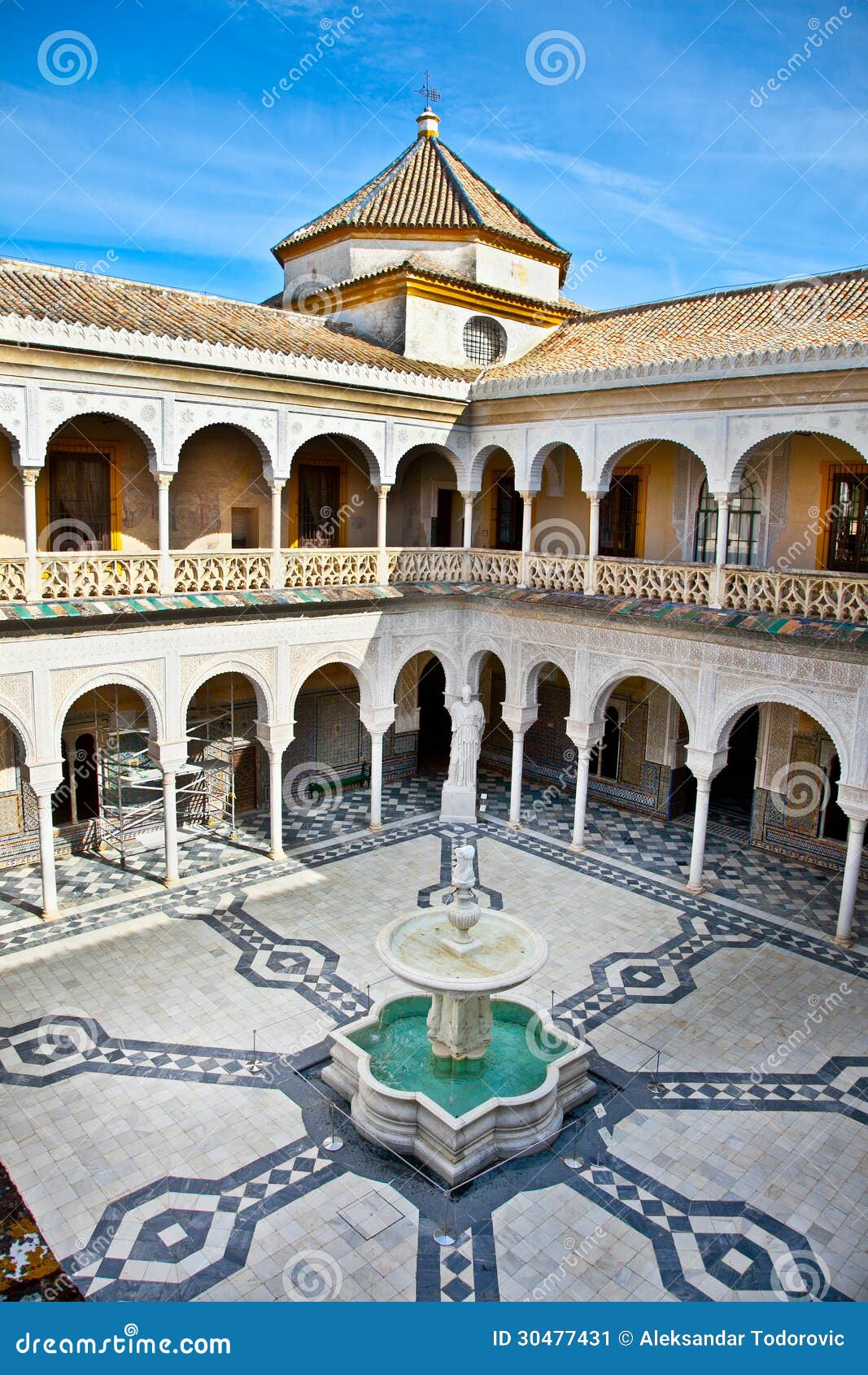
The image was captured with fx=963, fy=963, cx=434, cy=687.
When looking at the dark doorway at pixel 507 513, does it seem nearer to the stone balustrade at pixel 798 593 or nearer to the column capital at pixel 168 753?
the stone balustrade at pixel 798 593

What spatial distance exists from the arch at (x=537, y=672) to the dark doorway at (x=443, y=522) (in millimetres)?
3210

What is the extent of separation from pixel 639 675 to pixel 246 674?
195 inches

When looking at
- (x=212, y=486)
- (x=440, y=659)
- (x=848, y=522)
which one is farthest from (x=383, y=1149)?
(x=848, y=522)

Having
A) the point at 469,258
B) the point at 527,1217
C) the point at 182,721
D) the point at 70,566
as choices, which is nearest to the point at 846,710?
the point at 527,1217

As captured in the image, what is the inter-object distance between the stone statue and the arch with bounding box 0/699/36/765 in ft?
19.1

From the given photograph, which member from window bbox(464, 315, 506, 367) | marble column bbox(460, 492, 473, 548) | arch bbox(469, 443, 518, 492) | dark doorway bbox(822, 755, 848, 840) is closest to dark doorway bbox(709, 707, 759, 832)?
dark doorway bbox(822, 755, 848, 840)

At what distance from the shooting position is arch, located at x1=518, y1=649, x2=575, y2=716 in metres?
12.8

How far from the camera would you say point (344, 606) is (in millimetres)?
→ 12477

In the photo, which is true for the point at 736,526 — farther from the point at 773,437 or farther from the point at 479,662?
the point at 479,662

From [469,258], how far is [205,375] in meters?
6.28

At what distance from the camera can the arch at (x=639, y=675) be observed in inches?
447

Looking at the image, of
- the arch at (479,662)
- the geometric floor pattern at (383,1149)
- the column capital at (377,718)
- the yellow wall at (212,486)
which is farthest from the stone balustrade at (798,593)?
the yellow wall at (212,486)

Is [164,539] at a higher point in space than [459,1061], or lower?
higher

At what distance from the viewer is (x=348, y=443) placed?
14.0m
